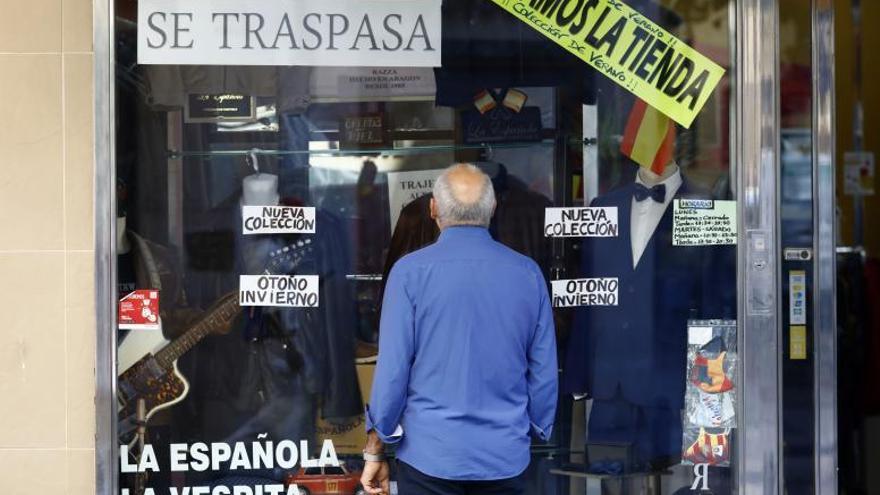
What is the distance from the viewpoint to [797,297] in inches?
184

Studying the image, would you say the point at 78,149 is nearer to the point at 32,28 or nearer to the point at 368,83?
the point at 32,28

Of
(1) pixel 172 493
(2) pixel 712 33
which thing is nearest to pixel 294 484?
(1) pixel 172 493

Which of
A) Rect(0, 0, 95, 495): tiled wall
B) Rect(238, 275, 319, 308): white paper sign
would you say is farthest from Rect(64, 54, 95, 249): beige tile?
Rect(238, 275, 319, 308): white paper sign

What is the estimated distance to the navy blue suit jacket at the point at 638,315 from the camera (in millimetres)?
4793

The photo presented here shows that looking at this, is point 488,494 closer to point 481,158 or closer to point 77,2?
point 481,158

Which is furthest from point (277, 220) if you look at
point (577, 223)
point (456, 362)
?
point (456, 362)

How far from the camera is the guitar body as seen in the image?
466 centimetres

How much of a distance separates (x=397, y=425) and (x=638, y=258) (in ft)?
4.79

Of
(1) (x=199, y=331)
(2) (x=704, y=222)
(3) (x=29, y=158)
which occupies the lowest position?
(1) (x=199, y=331)

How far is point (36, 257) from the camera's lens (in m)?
4.66

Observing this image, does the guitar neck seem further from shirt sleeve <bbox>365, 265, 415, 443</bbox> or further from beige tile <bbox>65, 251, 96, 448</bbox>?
shirt sleeve <bbox>365, 265, 415, 443</bbox>

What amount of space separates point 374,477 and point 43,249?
66.8 inches

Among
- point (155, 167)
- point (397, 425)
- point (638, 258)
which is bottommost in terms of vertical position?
point (397, 425)

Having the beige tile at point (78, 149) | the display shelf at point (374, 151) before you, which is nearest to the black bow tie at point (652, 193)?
the display shelf at point (374, 151)
